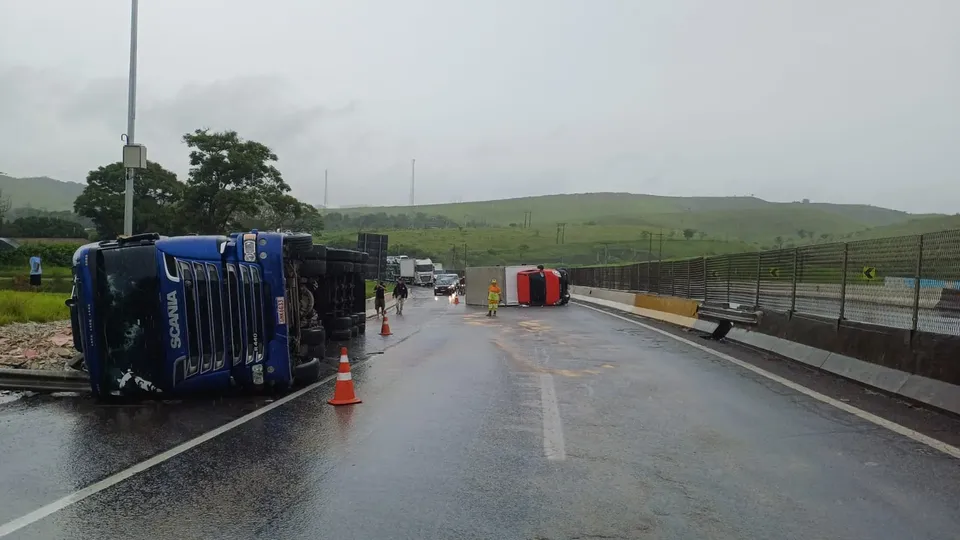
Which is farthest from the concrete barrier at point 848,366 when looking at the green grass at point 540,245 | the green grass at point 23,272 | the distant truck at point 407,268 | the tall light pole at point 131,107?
the green grass at point 540,245

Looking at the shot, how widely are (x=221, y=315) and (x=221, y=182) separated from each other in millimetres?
50688

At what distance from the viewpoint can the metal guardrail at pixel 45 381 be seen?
32.9 feet

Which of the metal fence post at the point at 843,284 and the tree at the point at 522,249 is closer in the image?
the metal fence post at the point at 843,284

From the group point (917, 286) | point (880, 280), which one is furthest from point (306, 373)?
point (880, 280)

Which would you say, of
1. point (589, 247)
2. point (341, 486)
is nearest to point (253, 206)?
point (341, 486)

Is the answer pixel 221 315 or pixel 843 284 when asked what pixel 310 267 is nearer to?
pixel 221 315

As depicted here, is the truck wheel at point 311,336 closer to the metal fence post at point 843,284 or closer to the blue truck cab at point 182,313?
the blue truck cab at point 182,313

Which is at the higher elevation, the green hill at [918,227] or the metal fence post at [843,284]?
the green hill at [918,227]

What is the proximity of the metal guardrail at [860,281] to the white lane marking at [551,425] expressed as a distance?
191 inches

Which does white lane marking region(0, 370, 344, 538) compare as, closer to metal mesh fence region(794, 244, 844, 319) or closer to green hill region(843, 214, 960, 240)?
metal mesh fence region(794, 244, 844, 319)

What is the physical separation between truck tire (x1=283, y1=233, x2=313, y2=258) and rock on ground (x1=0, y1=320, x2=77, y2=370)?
4033 millimetres

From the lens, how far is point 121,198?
6962 cm

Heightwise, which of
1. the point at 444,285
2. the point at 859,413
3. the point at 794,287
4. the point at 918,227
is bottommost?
the point at 444,285

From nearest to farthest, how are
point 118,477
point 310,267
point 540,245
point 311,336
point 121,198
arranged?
1. point 118,477
2. point 311,336
3. point 310,267
4. point 121,198
5. point 540,245
